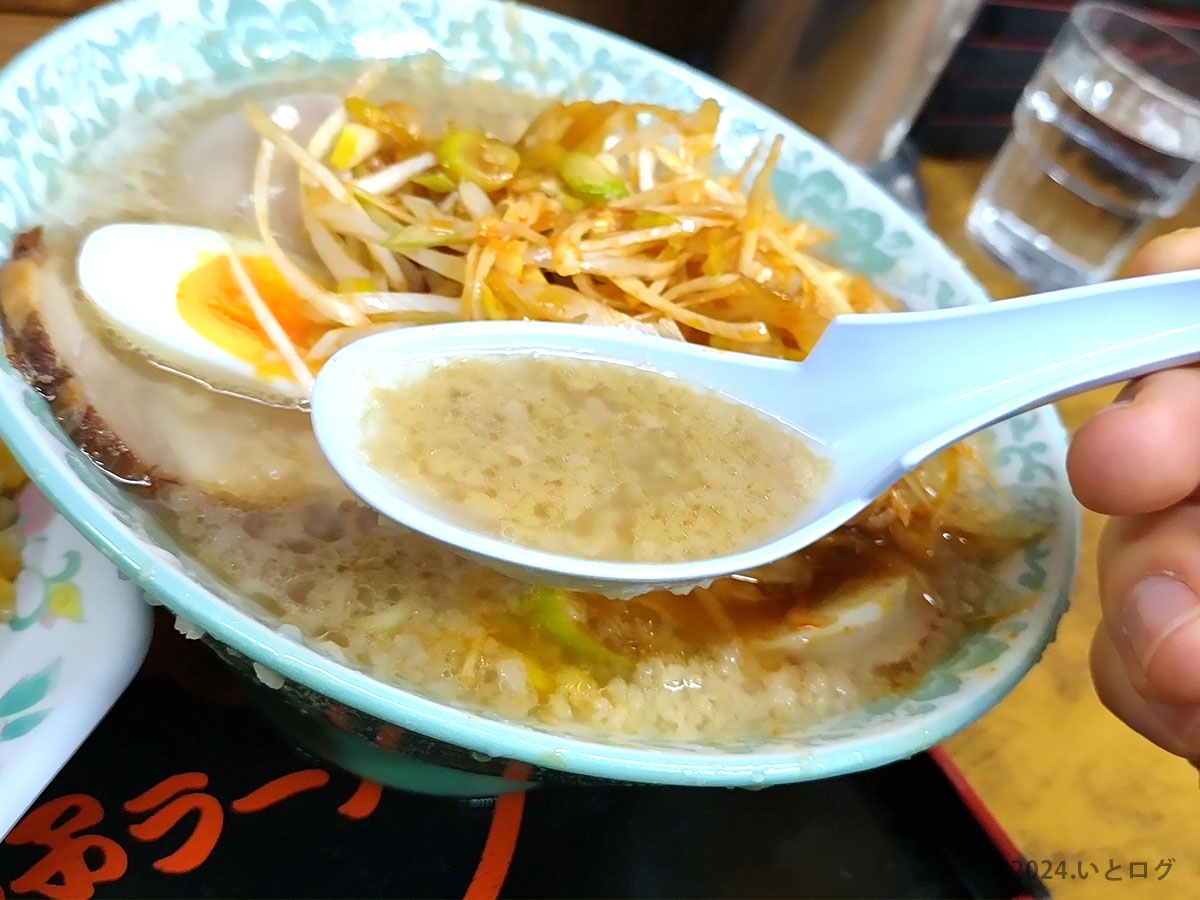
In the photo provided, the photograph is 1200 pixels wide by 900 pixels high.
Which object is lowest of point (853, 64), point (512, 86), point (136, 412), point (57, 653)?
point (57, 653)

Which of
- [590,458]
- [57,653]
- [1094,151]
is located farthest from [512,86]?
[1094,151]

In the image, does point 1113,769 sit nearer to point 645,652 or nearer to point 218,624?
point 645,652

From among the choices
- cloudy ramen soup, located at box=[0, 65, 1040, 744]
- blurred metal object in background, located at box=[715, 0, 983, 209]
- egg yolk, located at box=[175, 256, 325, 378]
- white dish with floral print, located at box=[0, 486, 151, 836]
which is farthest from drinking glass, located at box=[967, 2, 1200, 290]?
white dish with floral print, located at box=[0, 486, 151, 836]

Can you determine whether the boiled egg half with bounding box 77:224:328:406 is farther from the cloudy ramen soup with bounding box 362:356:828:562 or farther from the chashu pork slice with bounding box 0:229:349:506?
the cloudy ramen soup with bounding box 362:356:828:562

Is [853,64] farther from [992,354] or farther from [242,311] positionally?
[242,311]

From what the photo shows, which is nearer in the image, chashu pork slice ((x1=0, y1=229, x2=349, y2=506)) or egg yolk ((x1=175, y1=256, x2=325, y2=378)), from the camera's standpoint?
chashu pork slice ((x1=0, y1=229, x2=349, y2=506))

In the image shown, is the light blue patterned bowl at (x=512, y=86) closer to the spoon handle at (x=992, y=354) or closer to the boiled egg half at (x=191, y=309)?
the boiled egg half at (x=191, y=309)
